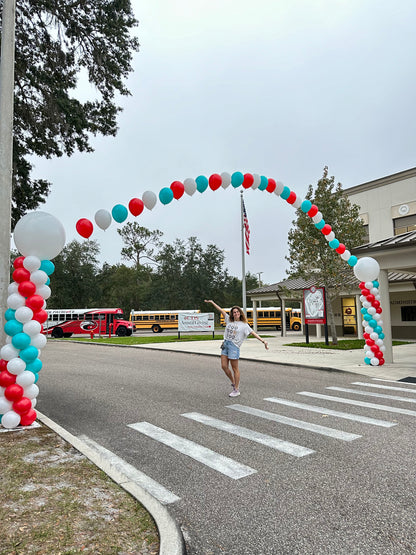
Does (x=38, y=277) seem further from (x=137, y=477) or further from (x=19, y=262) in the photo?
(x=137, y=477)

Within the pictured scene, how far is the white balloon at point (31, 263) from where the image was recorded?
18.6 feet

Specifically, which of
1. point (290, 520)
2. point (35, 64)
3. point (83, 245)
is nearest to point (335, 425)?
point (290, 520)

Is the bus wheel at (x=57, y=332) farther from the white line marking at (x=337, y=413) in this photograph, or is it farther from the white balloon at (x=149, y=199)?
the white line marking at (x=337, y=413)

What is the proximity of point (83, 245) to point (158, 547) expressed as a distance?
209 feet

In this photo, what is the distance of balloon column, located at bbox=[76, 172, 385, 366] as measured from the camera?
26.5 feet

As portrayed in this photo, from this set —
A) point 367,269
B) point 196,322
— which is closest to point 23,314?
point 367,269

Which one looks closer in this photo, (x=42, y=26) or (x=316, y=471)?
(x=316, y=471)

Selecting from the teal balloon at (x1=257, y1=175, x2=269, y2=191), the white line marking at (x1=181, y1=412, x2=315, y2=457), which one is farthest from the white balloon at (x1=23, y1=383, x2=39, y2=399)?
the teal balloon at (x1=257, y1=175, x2=269, y2=191)

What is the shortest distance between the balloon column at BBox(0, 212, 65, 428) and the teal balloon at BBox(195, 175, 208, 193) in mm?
4363

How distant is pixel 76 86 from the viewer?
428 inches

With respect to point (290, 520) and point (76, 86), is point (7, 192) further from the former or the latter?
point (76, 86)

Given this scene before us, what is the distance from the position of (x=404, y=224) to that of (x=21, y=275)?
25.4 meters

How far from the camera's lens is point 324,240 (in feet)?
64.3

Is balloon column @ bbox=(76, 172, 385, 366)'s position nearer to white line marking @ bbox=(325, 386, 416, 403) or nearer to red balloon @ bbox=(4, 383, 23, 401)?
red balloon @ bbox=(4, 383, 23, 401)
